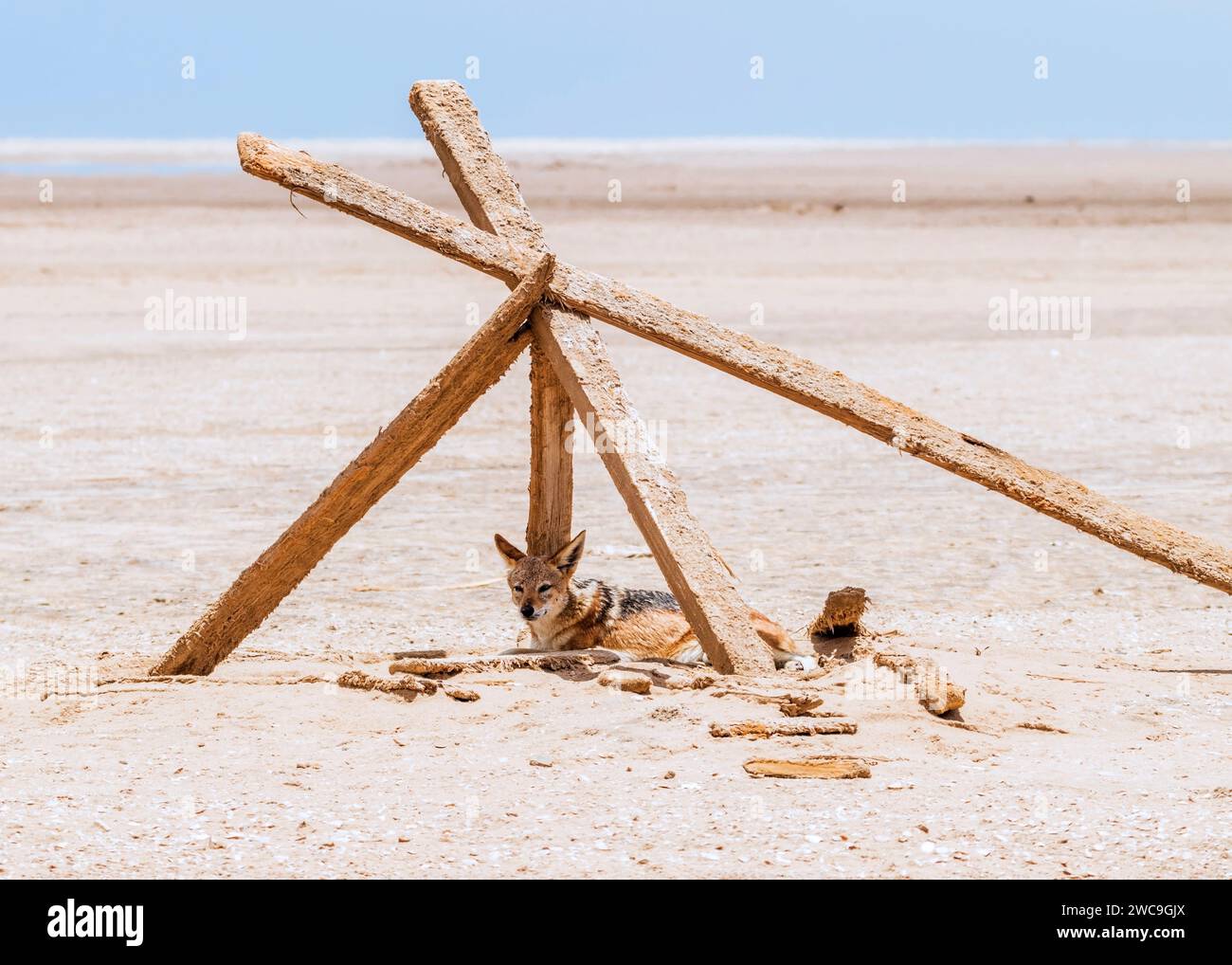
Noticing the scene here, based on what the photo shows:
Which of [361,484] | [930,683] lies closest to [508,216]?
[361,484]

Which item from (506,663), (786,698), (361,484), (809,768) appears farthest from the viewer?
(506,663)

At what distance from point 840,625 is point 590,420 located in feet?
5.92

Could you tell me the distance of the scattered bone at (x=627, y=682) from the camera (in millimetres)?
7410

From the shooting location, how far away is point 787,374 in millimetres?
7766

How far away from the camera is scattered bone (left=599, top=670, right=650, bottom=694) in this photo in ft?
24.3

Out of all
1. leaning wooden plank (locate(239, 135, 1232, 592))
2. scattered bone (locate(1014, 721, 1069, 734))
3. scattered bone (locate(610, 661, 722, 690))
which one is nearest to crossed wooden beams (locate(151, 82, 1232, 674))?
leaning wooden plank (locate(239, 135, 1232, 592))

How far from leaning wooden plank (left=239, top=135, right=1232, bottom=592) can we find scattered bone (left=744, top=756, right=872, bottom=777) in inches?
69.1

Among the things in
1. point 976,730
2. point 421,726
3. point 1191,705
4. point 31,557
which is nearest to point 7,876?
point 421,726

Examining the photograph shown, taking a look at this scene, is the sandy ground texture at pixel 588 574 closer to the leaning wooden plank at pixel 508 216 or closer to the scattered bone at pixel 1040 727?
the scattered bone at pixel 1040 727

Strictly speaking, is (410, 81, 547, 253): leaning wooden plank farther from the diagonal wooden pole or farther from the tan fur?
the tan fur

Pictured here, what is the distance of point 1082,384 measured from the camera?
736 inches

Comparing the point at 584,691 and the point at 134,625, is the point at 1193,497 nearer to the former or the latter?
the point at 584,691

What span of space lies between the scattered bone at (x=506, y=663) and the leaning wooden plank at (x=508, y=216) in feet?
1.98

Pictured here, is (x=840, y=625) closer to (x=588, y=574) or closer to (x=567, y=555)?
(x=567, y=555)
